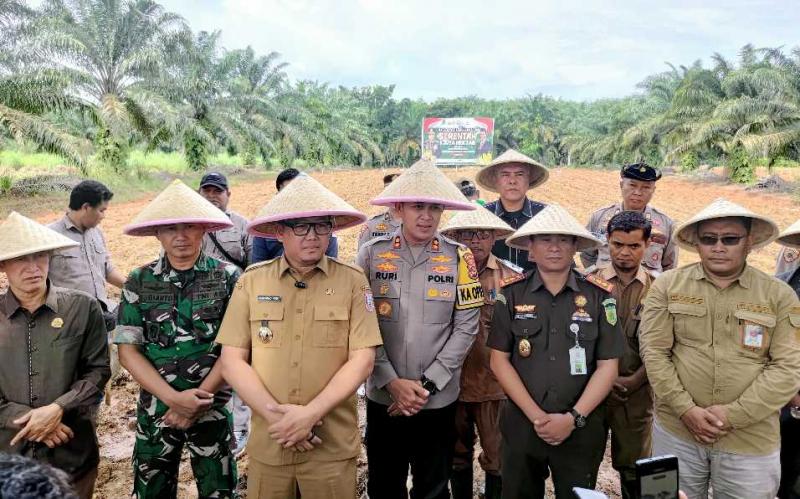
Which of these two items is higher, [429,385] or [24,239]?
[24,239]

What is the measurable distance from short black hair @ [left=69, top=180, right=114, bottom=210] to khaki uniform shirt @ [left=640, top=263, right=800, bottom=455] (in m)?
3.58

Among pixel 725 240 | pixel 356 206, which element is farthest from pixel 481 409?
pixel 356 206

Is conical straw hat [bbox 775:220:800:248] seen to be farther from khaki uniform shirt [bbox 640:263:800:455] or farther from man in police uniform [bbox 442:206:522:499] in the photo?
Result: man in police uniform [bbox 442:206:522:499]

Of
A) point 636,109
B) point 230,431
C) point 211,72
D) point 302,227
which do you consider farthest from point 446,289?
point 636,109

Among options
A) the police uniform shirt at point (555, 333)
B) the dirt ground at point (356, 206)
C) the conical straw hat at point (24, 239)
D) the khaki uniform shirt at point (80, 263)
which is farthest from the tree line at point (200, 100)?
the police uniform shirt at point (555, 333)

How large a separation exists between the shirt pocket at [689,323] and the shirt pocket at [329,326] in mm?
1455

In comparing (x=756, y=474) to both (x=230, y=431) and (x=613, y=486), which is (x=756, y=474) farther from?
(x=230, y=431)

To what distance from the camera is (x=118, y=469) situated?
353 centimetres

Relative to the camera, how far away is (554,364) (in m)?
2.56

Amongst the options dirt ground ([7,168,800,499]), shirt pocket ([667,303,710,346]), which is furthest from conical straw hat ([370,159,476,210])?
dirt ground ([7,168,800,499])

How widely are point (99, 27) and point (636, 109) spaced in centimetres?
2548

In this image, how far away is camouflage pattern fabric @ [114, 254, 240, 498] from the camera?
2584 millimetres

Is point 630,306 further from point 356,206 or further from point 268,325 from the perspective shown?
point 356,206

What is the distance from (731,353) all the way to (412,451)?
58.3 inches
